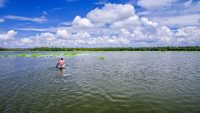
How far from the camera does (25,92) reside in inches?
657

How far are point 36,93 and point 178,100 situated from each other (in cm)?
1132

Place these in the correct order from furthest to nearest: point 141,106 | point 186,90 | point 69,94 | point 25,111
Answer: point 186,90 → point 69,94 → point 141,106 → point 25,111

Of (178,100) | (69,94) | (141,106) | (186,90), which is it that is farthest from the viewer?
(186,90)

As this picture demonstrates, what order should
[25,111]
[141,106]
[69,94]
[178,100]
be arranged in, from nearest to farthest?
[25,111], [141,106], [178,100], [69,94]

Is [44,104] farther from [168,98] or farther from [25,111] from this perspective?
[168,98]

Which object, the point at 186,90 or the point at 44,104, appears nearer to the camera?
the point at 44,104

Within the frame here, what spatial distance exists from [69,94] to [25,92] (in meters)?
3.97

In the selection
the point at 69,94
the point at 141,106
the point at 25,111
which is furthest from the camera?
the point at 69,94

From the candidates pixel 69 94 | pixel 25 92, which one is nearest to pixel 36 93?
pixel 25 92

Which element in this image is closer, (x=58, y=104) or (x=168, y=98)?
(x=58, y=104)

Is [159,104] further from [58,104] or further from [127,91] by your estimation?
[58,104]

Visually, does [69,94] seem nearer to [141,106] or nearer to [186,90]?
[141,106]

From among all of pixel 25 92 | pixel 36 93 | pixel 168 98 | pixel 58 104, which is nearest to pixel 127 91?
pixel 168 98

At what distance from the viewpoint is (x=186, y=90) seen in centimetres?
1714
